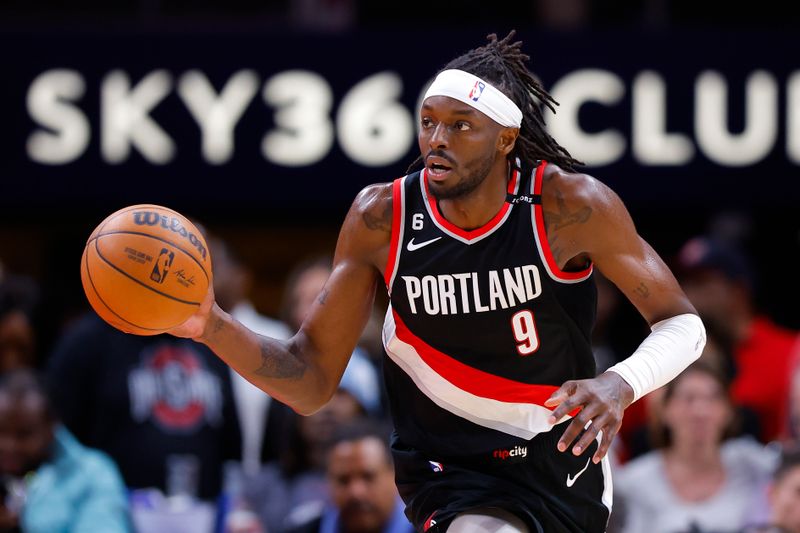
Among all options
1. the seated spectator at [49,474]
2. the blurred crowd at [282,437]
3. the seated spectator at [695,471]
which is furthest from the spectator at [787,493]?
the seated spectator at [49,474]

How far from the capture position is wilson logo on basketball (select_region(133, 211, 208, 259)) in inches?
175

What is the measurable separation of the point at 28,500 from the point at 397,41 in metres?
4.06

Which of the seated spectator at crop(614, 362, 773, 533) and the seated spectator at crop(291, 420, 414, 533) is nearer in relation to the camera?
the seated spectator at crop(291, 420, 414, 533)

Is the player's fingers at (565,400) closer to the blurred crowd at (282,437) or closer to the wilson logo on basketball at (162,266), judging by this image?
the wilson logo on basketball at (162,266)

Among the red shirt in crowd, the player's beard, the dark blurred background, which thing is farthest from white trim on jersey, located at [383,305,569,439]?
the dark blurred background

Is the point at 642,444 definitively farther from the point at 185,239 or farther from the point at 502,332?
the point at 185,239

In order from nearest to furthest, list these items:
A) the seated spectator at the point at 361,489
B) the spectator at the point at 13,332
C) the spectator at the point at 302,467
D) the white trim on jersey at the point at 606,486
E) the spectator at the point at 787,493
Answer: the white trim on jersey at the point at 606,486, the spectator at the point at 787,493, the seated spectator at the point at 361,489, the spectator at the point at 302,467, the spectator at the point at 13,332

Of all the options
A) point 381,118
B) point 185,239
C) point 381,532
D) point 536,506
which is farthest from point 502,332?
point 381,118

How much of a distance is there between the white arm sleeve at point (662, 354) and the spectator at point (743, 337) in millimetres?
3417

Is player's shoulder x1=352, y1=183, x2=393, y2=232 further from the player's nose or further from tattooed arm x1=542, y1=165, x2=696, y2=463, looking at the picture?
tattooed arm x1=542, y1=165, x2=696, y2=463

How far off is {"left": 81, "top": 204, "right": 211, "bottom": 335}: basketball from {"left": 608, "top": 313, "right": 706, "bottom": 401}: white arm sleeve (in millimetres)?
1324

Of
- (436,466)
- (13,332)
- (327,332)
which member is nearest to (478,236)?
(327,332)

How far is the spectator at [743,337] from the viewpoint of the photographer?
25.9 ft

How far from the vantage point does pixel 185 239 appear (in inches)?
176
